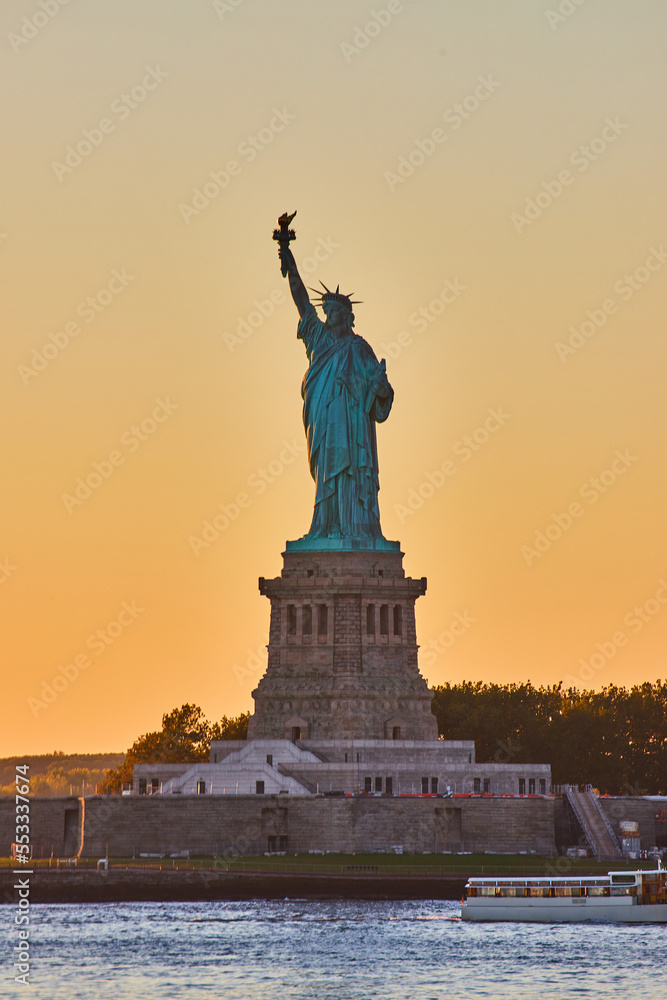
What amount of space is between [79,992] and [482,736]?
62.7 m

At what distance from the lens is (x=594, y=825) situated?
11438cm

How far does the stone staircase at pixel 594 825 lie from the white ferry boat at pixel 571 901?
1194 centimetres

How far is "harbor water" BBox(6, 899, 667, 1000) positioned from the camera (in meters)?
84.2

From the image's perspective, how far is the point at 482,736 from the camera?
144 m

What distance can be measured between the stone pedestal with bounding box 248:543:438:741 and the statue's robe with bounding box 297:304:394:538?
260cm

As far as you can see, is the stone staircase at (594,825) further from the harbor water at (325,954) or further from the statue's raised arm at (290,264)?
the statue's raised arm at (290,264)

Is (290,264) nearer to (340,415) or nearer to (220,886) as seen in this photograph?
(340,415)

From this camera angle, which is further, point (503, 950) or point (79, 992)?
point (503, 950)

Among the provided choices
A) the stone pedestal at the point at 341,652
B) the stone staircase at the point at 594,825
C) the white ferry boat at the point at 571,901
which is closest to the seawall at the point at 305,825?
the stone staircase at the point at 594,825

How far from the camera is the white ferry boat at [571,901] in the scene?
9925cm

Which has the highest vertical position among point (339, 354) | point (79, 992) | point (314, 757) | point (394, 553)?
point (339, 354)

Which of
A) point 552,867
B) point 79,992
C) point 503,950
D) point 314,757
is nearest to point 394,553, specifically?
point 314,757

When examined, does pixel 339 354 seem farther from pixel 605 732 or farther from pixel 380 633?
pixel 605 732

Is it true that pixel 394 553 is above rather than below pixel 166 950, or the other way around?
above
